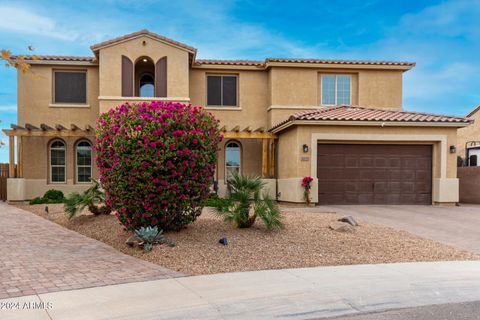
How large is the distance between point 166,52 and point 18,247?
12.7m

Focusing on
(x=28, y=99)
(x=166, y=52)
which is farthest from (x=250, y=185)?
(x=28, y=99)

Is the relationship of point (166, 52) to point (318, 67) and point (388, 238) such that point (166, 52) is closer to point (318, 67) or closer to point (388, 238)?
point (318, 67)

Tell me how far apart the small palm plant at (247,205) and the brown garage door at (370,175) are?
7.57 m

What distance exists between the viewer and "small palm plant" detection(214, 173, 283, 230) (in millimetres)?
9672

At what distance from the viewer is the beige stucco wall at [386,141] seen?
16.7 metres

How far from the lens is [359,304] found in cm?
557

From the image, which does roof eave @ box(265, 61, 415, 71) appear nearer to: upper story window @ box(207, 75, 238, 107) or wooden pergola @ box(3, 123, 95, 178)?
upper story window @ box(207, 75, 238, 107)

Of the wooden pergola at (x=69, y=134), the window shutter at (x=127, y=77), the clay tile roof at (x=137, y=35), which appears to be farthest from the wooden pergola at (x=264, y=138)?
the window shutter at (x=127, y=77)

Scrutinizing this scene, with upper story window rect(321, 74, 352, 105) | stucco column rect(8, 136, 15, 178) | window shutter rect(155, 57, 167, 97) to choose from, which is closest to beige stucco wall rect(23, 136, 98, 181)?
stucco column rect(8, 136, 15, 178)

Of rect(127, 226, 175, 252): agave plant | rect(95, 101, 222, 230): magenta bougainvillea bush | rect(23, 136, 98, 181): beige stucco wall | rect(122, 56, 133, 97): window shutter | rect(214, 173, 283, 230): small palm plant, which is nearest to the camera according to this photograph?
rect(127, 226, 175, 252): agave plant

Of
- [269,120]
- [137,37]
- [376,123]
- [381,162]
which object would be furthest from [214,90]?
[381,162]

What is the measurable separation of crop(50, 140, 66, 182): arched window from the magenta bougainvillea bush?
12.4 metres

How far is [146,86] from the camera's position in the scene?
21406mm

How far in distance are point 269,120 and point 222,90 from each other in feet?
9.53
